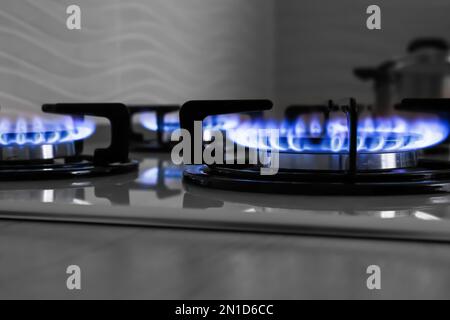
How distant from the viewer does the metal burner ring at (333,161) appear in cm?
64

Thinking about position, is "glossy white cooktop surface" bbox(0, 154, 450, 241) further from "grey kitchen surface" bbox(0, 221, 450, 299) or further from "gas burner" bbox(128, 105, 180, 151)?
"gas burner" bbox(128, 105, 180, 151)

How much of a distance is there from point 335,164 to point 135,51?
1.01m

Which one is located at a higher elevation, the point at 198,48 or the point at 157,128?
the point at 198,48

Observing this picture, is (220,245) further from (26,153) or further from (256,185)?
(26,153)

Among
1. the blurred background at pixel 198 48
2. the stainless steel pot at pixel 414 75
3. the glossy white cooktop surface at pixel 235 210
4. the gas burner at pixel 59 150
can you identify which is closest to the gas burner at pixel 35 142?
the gas burner at pixel 59 150

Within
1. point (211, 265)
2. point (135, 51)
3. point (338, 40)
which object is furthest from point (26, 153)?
point (338, 40)

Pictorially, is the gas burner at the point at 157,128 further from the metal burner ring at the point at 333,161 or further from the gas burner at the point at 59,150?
the metal burner ring at the point at 333,161

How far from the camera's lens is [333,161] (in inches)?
25.4

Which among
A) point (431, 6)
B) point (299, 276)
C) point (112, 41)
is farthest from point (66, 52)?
point (431, 6)

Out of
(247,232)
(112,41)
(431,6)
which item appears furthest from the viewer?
(431,6)

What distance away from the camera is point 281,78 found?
7.08ft

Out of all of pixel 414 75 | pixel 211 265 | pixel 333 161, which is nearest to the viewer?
pixel 211 265

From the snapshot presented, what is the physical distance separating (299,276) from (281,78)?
5.97 feet
